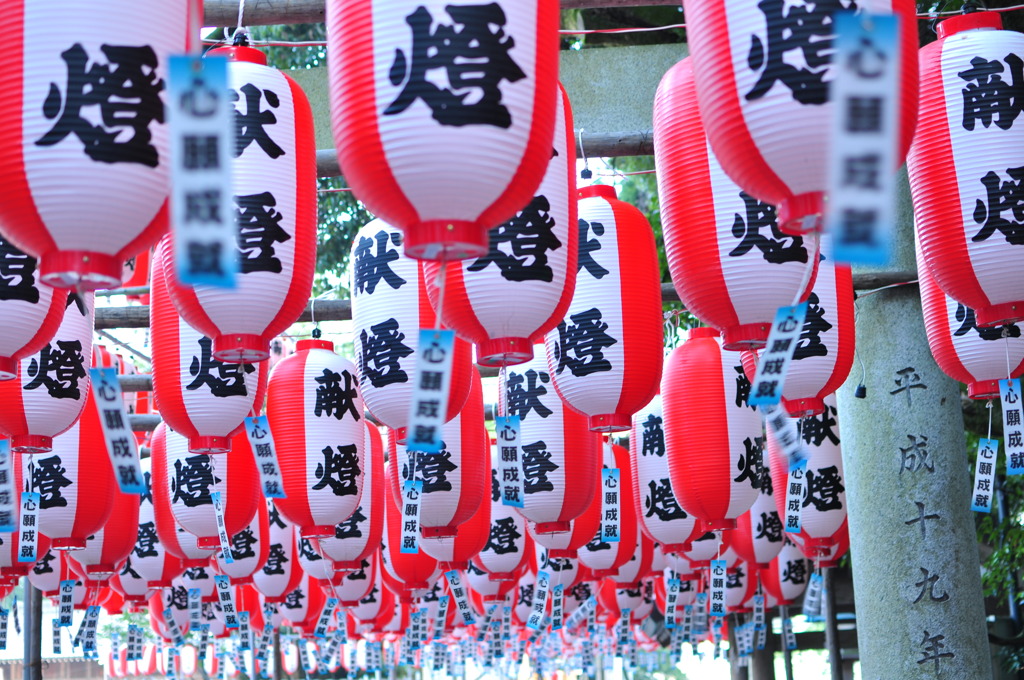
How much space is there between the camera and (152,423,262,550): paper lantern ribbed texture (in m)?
7.90

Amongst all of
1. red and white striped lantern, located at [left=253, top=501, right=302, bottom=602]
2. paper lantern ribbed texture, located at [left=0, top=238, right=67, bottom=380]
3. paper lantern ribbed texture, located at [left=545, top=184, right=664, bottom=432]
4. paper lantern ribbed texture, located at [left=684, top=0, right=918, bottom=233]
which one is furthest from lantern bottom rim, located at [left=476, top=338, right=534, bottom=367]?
red and white striped lantern, located at [left=253, top=501, right=302, bottom=602]

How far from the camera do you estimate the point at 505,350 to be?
14.9 feet

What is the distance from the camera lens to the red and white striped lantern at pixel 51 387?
5.62 meters

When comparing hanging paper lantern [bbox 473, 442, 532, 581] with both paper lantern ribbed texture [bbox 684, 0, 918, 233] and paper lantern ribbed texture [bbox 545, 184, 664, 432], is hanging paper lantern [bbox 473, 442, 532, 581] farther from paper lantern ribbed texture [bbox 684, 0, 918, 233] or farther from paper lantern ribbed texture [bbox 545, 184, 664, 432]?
paper lantern ribbed texture [bbox 684, 0, 918, 233]

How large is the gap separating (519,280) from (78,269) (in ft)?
5.54

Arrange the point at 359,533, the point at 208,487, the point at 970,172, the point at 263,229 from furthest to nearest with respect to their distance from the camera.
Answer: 1. the point at 359,533
2. the point at 208,487
3. the point at 970,172
4. the point at 263,229

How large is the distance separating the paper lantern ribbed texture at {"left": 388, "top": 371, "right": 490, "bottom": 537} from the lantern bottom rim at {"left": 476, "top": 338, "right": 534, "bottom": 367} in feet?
8.09

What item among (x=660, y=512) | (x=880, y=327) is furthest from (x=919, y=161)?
(x=660, y=512)

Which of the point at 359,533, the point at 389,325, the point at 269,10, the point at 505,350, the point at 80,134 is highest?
the point at 269,10

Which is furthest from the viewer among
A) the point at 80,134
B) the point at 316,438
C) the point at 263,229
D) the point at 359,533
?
the point at 359,533

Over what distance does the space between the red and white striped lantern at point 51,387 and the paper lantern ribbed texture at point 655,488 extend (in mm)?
4159

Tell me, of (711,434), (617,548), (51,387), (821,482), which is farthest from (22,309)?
(617,548)

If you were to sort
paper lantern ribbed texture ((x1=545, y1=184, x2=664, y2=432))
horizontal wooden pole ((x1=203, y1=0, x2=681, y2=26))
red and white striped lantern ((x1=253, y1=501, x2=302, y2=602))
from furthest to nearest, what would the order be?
red and white striped lantern ((x1=253, y1=501, x2=302, y2=602)) → paper lantern ribbed texture ((x1=545, y1=184, x2=664, y2=432)) → horizontal wooden pole ((x1=203, y1=0, x2=681, y2=26))

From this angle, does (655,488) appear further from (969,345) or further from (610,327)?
(969,345)
